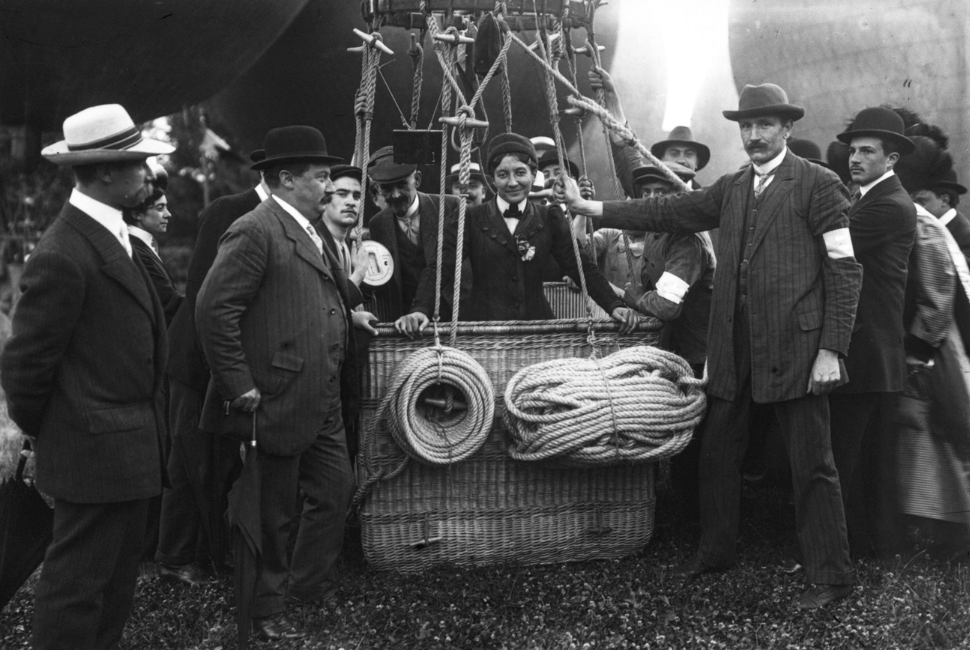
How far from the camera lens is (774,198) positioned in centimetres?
388

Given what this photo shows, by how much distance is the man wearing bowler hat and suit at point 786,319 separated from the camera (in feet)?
12.4

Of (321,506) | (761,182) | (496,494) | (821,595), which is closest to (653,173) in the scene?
(761,182)

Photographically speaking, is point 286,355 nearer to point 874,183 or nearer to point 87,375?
point 87,375

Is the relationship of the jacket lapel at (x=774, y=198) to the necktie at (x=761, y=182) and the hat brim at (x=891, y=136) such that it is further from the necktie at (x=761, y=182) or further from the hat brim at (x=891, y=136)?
the hat brim at (x=891, y=136)

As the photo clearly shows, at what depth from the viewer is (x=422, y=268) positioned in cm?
491

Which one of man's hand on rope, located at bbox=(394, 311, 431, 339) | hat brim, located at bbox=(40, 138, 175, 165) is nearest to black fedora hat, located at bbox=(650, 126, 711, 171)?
man's hand on rope, located at bbox=(394, 311, 431, 339)

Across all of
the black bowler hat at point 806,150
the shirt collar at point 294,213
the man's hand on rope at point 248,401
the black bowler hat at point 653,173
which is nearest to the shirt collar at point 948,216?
the black bowler hat at point 806,150

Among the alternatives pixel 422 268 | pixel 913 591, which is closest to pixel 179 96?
pixel 422 268

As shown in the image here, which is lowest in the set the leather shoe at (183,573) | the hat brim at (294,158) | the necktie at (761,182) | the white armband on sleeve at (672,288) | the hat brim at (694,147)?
the leather shoe at (183,573)

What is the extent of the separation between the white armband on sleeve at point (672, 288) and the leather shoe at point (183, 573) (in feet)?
7.64

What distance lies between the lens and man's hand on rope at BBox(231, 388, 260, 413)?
11.3ft

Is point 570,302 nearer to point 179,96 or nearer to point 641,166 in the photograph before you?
point 641,166

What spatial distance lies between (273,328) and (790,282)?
6.49 ft

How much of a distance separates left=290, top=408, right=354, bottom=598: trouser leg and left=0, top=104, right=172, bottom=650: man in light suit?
0.84 metres
